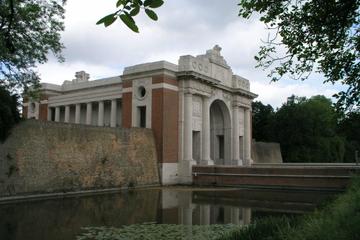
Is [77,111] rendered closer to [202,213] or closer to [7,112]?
[7,112]

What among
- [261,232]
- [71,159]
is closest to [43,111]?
[71,159]

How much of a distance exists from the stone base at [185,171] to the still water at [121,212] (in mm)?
10336

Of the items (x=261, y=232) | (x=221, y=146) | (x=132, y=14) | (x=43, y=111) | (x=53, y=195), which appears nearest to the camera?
(x=132, y=14)

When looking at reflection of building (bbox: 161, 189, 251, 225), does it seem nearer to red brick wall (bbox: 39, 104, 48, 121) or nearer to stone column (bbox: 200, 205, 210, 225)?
stone column (bbox: 200, 205, 210, 225)

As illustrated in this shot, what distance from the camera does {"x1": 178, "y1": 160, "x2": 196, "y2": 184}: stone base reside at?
31.2 meters

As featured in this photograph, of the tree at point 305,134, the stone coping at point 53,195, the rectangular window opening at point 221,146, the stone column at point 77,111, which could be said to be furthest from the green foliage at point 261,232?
the tree at point 305,134

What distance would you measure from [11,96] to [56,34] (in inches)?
143

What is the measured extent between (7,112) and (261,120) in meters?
45.6

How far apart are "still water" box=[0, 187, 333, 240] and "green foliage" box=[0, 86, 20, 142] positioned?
3.94 m

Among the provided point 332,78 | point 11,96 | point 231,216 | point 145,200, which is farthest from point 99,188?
point 332,78

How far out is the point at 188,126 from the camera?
32062mm

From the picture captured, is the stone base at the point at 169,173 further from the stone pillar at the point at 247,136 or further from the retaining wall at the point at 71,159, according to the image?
the stone pillar at the point at 247,136

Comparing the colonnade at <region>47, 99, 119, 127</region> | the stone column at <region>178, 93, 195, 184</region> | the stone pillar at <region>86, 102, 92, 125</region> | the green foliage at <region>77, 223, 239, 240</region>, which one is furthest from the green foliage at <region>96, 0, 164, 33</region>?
the stone pillar at <region>86, 102, 92, 125</region>

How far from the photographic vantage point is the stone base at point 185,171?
3125 cm
